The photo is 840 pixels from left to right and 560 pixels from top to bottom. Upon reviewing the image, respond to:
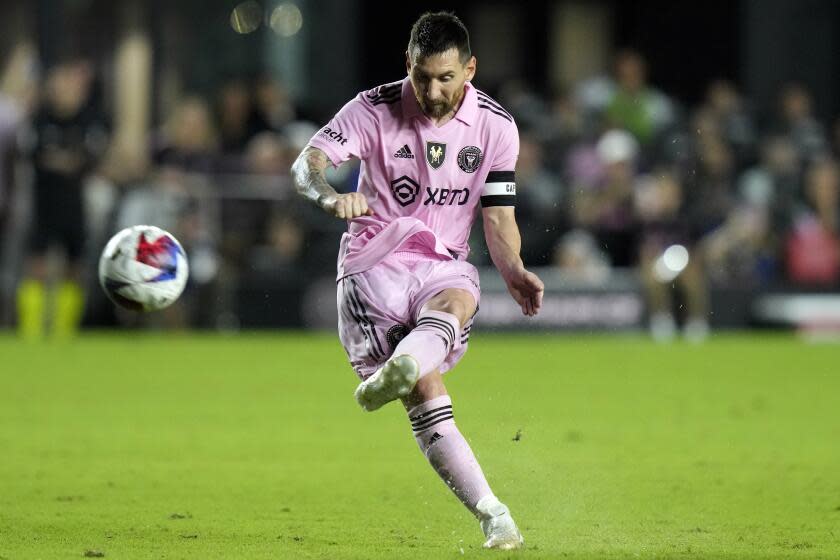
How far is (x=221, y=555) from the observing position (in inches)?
225

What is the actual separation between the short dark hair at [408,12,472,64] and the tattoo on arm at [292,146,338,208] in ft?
1.74

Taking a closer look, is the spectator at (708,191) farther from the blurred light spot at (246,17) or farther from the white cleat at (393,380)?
the white cleat at (393,380)

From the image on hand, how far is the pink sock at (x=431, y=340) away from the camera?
564 cm

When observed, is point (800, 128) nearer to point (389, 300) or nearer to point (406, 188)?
point (406, 188)

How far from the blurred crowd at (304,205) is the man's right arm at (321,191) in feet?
37.0

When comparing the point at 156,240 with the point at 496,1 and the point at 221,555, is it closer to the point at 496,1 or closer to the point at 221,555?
the point at 221,555

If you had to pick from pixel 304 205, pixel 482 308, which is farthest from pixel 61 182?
pixel 482 308

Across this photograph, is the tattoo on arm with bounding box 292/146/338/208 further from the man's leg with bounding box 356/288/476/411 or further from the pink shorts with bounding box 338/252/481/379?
the man's leg with bounding box 356/288/476/411

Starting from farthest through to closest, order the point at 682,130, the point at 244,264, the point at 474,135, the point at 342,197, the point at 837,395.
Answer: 1. the point at 682,130
2. the point at 244,264
3. the point at 837,395
4. the point at 474,135
5. the point at 342,197

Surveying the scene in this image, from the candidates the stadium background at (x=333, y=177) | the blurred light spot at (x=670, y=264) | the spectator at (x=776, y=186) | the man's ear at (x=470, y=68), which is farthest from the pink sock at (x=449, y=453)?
the spectator at (x=776, y=186)

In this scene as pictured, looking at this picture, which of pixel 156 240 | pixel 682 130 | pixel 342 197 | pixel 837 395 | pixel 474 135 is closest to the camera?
pixel 342 197

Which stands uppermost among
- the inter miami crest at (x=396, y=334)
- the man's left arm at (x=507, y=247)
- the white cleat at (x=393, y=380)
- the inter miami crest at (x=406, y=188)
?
the inter miami crest at (x=406, y=188)

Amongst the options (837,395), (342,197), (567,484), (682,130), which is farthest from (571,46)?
(342,197)

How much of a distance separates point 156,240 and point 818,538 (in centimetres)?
330
